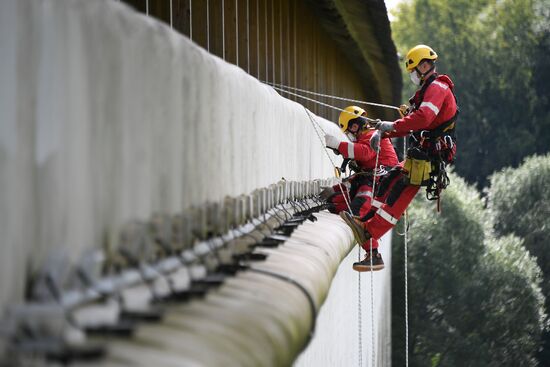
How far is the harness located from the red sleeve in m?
0.43

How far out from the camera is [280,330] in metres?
3.92

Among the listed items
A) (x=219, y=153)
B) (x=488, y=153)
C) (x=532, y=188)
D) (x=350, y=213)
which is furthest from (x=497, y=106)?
(x=219, y=153)

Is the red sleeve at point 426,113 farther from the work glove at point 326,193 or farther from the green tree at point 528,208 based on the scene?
the green tree at point 528,208

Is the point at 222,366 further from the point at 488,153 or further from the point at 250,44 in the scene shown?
the point at 488,153

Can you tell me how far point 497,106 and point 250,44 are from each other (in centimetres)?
5925

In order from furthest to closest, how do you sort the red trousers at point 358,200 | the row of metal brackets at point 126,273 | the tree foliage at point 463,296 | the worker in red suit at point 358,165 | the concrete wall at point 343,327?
the tree foliage at point 463,296
the red trousers at point 358,200
the worker in red suit at point 358,165
the concrete wall at point 343,327
the row of metal brackets at point 126,273

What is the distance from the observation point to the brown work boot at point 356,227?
10969 mm

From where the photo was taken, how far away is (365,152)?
1169cm

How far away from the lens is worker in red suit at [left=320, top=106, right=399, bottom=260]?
38.2 ft

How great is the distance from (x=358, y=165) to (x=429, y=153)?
1.69 m

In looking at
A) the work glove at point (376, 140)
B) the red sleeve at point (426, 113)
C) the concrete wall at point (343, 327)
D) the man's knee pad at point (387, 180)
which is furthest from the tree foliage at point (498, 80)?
the red sleeve at point (426, 113)

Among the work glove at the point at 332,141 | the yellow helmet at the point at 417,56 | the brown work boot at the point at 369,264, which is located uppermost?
the yellow helmet at the point at 417,56

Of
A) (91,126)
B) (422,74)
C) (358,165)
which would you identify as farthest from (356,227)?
(91,126)

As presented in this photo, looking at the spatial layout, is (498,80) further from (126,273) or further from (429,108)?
(126,273)
